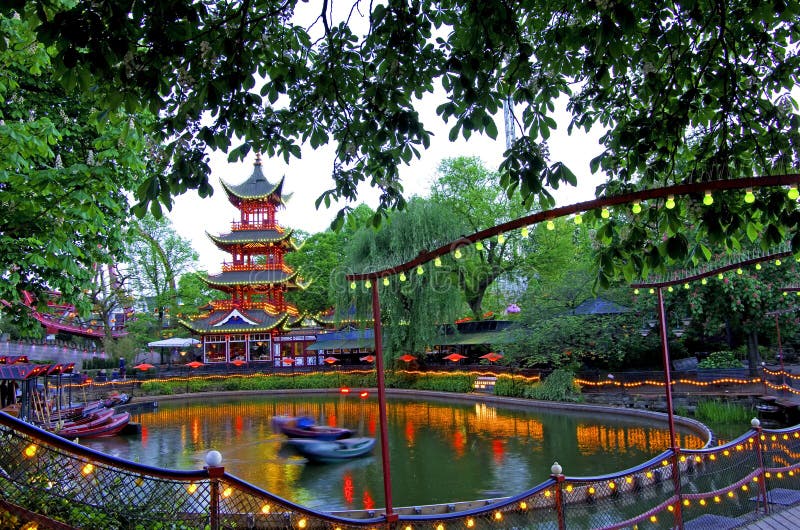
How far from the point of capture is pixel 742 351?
83.1ft

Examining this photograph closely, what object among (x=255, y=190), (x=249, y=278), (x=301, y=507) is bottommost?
(x=301, y=507)

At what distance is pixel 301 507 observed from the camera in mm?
4789

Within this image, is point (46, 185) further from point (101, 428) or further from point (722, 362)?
point (722, 362)

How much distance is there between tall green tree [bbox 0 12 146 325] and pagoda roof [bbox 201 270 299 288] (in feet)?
94.9

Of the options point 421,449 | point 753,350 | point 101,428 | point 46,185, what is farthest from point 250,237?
point 46,185

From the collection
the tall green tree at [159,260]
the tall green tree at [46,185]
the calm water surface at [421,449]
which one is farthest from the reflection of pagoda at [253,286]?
the tall green tree at [46,185]

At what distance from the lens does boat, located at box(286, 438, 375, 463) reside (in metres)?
13.9

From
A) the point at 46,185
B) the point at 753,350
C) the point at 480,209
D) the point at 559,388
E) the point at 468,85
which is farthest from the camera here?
the point at 480,209

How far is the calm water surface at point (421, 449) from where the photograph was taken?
11.5m

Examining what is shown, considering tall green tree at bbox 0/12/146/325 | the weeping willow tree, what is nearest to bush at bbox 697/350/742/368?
the weeping willow tree

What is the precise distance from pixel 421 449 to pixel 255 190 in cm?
2876

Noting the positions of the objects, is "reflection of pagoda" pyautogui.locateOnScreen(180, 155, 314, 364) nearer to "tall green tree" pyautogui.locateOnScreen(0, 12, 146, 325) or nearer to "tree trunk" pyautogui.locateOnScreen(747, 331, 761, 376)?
"tree trunk" pyautogui.locateOnScreen(747, 331, 761, 376)

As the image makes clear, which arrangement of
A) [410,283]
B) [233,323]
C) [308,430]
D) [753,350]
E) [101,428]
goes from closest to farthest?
[308,430] < [101,428] < [753,350] < [410,283] < [233,323]

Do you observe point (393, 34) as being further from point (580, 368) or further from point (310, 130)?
point (580, 368)
